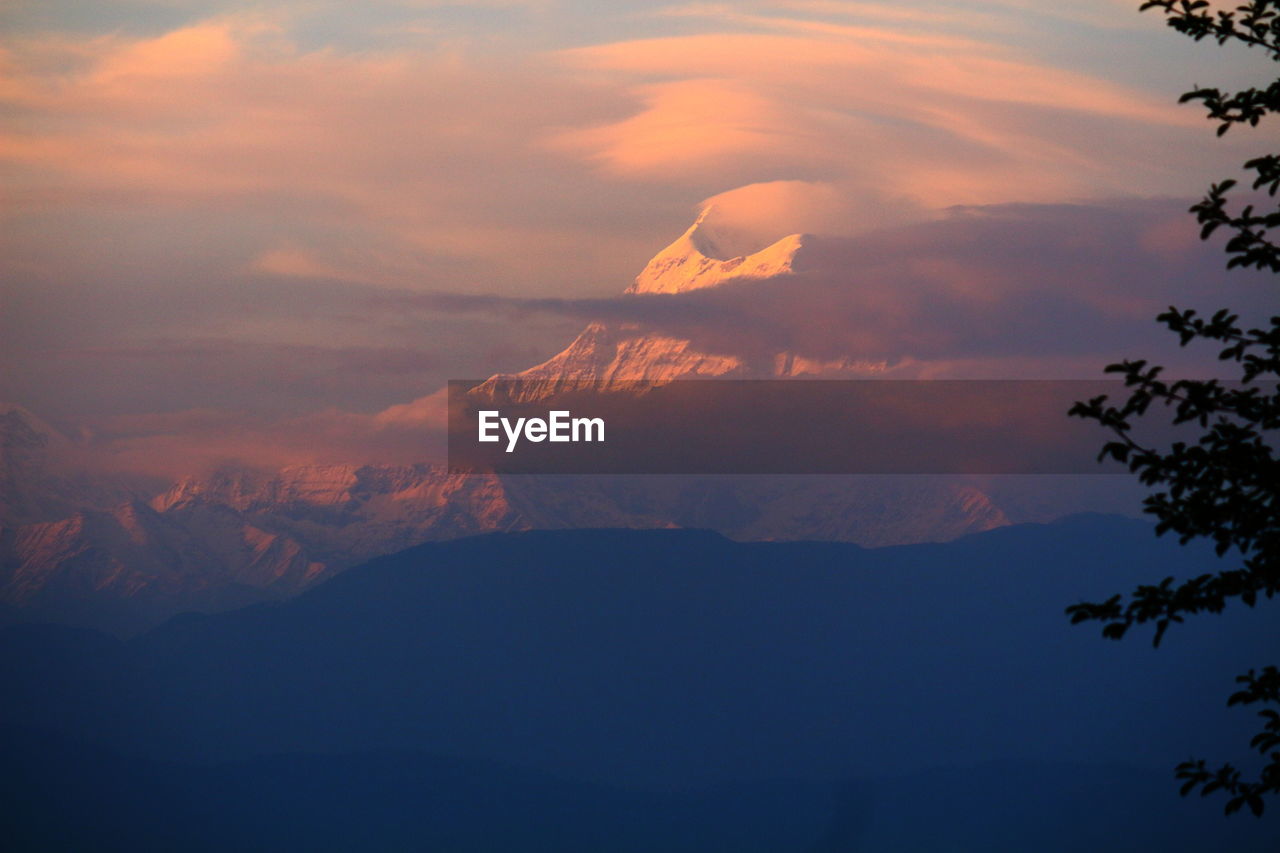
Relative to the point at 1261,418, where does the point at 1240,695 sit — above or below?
below

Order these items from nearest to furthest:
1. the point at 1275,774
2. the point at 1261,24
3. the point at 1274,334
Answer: the point at 1275,774
the point at 1274,334
the point at 1261,24

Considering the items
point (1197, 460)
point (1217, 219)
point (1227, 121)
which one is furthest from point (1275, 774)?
point (1227, 121)

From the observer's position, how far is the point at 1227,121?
1948 cm

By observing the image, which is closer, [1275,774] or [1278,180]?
[1275,774]

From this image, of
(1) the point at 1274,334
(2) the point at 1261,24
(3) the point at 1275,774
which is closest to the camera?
(3) the point at 1275,774

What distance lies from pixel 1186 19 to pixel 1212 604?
8.10 m

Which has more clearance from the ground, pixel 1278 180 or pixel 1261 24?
pixel 1261 24

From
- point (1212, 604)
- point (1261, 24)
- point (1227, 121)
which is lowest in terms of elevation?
point (1212, 604)

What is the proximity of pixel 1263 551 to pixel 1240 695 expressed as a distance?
5.91ft

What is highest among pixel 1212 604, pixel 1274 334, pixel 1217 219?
pixel 1217 219

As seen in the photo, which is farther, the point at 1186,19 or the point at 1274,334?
the point at 1186,19

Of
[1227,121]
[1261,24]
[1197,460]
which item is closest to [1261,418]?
[1197,460]

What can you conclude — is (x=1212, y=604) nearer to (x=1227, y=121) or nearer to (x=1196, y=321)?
(x=1196, y=321)

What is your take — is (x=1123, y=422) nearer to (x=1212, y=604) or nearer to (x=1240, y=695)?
(x=1212, y=604)
